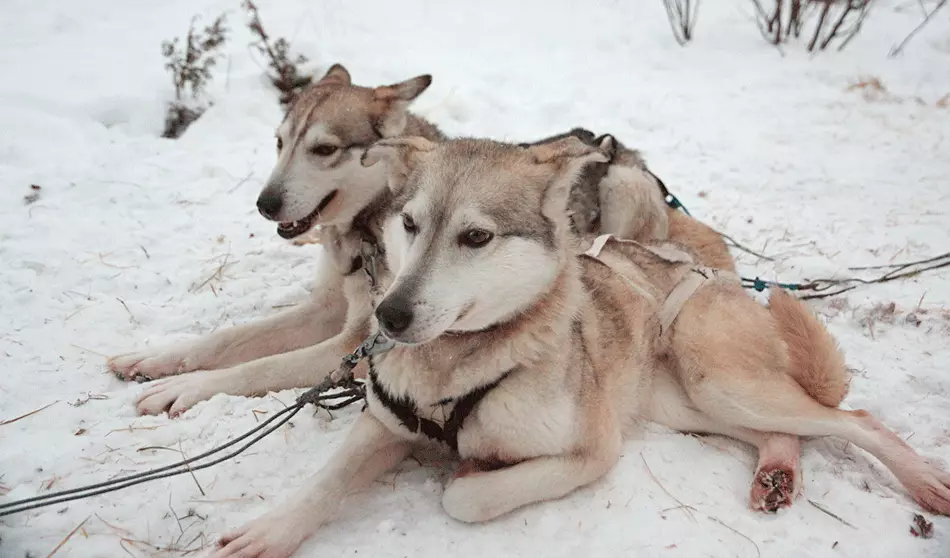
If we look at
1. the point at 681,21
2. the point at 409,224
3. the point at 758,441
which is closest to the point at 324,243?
the point at 409,224

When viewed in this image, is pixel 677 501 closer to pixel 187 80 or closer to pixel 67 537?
pixel 67 537

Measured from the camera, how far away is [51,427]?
293 cm

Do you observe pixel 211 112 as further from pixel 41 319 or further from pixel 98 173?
pixel 41 319

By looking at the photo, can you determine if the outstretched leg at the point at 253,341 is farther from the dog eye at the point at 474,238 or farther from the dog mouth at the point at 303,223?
the dog eye at the point at 474,238

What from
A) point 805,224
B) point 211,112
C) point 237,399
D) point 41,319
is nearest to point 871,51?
point 805,224

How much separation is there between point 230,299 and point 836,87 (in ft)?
26.2

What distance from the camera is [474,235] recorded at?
2404mm

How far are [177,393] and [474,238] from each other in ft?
6.11

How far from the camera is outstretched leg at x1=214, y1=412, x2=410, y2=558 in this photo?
2.29m

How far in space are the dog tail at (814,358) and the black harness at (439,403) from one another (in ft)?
4.71

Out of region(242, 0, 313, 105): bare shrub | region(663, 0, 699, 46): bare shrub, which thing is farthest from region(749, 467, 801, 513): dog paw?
region(663, 0, 699, 46): bare shrub

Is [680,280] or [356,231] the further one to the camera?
[356,231]

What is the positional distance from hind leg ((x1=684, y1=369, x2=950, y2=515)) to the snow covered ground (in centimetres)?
11

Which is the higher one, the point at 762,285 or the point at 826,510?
the point at 762,285
